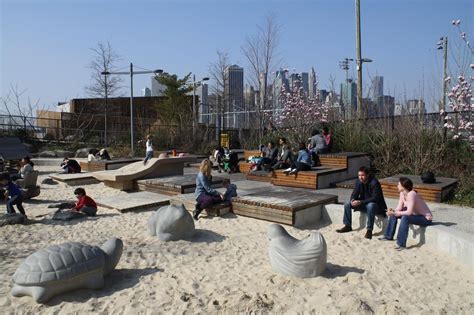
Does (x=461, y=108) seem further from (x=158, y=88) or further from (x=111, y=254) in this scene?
(x=158, y=88)

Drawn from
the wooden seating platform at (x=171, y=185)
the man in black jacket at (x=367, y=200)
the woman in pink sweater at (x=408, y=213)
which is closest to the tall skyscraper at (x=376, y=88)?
the wooden seating platform at (x=171, y=185)

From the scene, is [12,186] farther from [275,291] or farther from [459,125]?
[459,125]

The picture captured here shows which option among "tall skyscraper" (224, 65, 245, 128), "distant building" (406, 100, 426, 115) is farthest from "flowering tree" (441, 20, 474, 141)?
"tall skyscraper" (224, 65, 245, 128)

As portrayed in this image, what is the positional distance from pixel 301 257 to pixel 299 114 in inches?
536

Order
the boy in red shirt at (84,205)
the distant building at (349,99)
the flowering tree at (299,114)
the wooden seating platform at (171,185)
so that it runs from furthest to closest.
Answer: the flowering tree at (299,114) < the distant building at (349,99) < the wooden seating platform at (171,185) < the boy in red shirt at (84,205)

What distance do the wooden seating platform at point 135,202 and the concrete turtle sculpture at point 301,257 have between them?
183 inches

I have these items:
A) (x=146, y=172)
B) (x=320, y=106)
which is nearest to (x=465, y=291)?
(x=146, y=172)

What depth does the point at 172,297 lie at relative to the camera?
4715 millimetres

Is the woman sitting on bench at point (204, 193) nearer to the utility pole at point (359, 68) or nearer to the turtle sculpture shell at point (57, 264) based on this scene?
the turtle sculpture shell at point (57, 264)

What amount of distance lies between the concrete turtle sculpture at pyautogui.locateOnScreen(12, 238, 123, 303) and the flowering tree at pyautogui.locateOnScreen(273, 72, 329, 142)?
40.2 feet

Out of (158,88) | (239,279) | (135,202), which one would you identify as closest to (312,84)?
(135,202)

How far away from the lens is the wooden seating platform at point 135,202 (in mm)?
9188

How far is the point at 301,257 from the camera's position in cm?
516

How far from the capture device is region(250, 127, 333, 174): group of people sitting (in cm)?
1166
